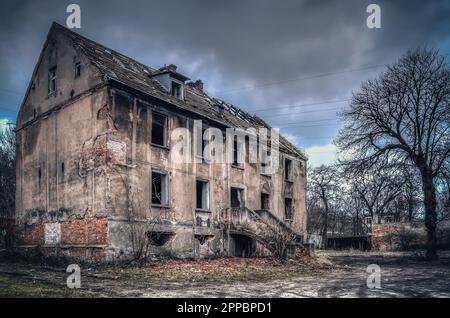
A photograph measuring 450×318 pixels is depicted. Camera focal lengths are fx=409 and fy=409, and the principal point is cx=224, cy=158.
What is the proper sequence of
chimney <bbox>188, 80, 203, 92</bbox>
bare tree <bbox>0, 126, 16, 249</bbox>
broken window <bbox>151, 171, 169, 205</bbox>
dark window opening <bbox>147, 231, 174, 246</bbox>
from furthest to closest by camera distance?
bare tree <bbox>0, 126, 16, 249</bbox> → chimney <bbox>188, 80, 203, 92</bbox> → broken window <bbox>151, 171, 169, 205</bbox> → dark window opening <bbox>147, 231, 174, 246</bbox>

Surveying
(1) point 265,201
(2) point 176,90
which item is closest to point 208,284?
(2) point 176,90

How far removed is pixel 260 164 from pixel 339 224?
2047 inches

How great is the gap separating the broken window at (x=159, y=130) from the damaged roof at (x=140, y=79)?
90cm

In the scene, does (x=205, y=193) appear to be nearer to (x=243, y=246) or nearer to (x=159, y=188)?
(x=159, y=188)

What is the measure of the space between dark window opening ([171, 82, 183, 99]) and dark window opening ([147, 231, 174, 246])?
23.8 ft

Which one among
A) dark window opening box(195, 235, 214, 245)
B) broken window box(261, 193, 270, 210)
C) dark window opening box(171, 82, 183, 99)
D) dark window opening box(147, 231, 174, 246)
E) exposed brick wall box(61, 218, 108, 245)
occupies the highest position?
dark window opening box(171, 82, 183, 99)

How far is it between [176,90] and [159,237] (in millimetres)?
7808

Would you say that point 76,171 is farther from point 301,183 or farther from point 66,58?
point 301,183

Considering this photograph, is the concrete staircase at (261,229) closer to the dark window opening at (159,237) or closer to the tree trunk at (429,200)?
the dark window opening at (159,237)

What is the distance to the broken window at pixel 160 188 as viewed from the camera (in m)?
18.7

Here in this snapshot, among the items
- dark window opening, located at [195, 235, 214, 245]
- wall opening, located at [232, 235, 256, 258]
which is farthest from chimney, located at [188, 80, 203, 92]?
dark window opening, located at [195, 235, 214, 245]

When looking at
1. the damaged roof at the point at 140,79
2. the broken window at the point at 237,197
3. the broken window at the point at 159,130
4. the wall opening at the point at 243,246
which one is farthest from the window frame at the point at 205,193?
the damaged roof at the point at 140,79

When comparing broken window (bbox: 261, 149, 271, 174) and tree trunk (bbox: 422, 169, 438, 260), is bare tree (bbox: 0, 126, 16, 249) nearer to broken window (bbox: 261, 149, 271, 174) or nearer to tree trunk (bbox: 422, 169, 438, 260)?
broken window (bbox: 261, 149, 271, 174)

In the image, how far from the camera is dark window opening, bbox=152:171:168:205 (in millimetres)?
18750
